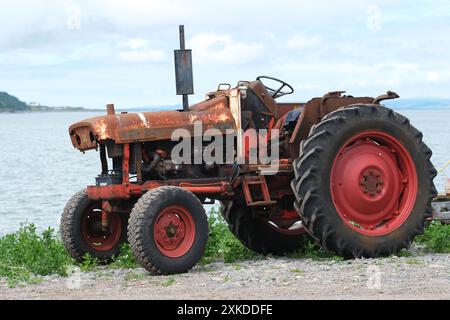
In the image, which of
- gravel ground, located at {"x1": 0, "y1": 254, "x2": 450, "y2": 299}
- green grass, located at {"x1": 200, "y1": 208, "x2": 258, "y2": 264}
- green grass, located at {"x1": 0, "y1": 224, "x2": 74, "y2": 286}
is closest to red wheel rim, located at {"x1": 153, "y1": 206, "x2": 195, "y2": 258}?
gravel ground, located at {"x1": 0, "y1": 254, "x2": 450, "y2": 299}

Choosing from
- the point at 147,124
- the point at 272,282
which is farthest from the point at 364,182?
the point at 147,124

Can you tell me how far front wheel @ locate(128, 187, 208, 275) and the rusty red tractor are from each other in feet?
0.04

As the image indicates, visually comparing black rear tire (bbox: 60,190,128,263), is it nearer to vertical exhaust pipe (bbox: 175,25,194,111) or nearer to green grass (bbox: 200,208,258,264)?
green grass (bbox: 200,208,258,264)

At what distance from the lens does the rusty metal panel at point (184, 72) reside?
1225cm

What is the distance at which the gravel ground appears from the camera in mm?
9578

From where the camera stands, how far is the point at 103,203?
11906 mm

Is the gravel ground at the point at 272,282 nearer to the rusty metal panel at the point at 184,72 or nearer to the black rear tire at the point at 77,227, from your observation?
the black rear tire at the point at 77,227

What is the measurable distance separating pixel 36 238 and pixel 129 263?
6.60 ft

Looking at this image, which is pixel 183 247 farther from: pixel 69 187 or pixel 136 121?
pixel 69 187

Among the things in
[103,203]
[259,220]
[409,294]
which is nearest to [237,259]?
[259,220]

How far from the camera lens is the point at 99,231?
1241cm

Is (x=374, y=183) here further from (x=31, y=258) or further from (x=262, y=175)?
(x=31, y=258)

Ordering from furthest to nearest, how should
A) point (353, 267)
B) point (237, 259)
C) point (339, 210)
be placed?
point (237, 259) → point (339, 210) → point (353, 267)
